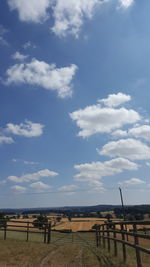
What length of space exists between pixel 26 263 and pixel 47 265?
0.72m

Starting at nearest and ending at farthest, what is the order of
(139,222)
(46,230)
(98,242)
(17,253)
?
(139,222) < (17,253) < (98,242) < (46,230)

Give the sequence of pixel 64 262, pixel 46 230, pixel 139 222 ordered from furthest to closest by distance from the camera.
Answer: pixel 46 230 < pixel 64 262 < pixel 139 222

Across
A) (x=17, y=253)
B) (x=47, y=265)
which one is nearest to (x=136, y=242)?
(x=47, y=265)

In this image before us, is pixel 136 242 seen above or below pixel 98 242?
above

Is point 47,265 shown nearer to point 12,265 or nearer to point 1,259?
point 12,265

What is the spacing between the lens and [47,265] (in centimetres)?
820

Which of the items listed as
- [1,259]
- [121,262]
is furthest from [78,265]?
[1,259]

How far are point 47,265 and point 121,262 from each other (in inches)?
93.5

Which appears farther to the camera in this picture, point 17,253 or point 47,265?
point 17,253

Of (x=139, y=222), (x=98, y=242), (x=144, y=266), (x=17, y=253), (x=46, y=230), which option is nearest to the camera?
(x=139, y=222)

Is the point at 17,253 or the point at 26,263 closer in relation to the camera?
the point at 26,263

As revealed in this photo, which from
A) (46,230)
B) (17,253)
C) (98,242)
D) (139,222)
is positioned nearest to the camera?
(139,222)

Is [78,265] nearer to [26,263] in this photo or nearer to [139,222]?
[26,263]

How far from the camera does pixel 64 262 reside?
348 inches
